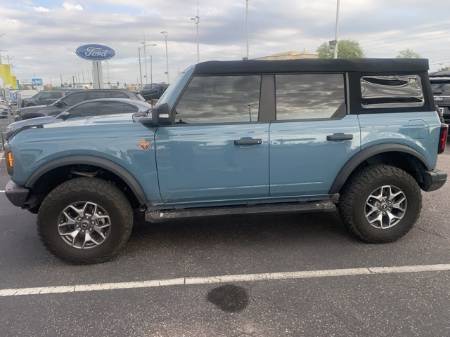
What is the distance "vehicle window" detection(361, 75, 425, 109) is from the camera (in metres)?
4.04

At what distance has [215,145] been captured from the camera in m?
3.76

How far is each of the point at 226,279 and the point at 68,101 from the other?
1213cm

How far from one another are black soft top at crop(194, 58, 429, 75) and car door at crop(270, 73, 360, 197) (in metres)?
0.08

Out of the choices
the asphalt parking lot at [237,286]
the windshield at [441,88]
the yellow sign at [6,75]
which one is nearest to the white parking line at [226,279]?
the asphalt parking lot at [237,286]

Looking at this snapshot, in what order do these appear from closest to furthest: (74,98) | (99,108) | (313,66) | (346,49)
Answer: (313,66)
(99,108)
(74,98)
(346,49)

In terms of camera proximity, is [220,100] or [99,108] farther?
[99,108]

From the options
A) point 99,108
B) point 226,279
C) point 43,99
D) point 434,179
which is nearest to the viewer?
point 226,279

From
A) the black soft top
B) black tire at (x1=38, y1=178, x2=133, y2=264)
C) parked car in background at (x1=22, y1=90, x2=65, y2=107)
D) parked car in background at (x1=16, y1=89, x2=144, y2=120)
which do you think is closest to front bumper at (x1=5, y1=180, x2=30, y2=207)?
black tire at (x1=38, y1=178, x2=133, y2=264)

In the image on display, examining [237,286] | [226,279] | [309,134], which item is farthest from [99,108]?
[237,286]

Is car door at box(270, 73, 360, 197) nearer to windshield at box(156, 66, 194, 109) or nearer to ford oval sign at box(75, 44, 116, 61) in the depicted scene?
windshield at box(156, 66, 194, 109)

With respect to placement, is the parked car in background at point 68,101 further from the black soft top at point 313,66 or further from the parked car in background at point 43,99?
the black soft top at point 313,66

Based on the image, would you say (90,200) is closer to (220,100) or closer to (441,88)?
(220,100)

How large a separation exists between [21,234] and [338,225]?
3715mm

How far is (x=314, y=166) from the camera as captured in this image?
393 cm
